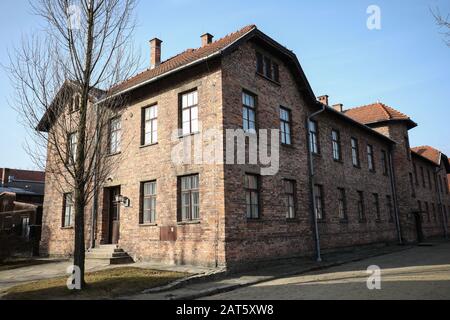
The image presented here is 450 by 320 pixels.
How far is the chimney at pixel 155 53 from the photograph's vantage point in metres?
18.3

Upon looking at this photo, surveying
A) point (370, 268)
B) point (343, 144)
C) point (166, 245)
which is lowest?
point (370, 268)

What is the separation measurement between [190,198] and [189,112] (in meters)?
3.14

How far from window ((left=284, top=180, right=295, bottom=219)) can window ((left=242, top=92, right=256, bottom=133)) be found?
2.87 m

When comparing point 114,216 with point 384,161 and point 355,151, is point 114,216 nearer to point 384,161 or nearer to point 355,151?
point 355,151

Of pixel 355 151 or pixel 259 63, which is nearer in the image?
pixel 259 63

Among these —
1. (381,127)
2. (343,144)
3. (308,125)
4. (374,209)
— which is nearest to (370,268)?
(308,125)

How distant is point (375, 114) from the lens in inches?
1089

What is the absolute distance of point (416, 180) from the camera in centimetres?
3017

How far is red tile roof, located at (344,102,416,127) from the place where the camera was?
26773 mm

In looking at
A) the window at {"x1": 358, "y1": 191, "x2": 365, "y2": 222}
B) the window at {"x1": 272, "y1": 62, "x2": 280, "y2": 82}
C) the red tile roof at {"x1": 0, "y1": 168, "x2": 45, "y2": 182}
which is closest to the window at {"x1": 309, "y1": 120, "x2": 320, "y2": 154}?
the window at {"x1": 272, "y1": 62, "x2": 280, "y2": 82}

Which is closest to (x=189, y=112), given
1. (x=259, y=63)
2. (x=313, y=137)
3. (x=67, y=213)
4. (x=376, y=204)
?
(x=259, y=63)

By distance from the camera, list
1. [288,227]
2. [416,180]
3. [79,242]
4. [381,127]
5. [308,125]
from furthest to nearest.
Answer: [416,180]
[381,127]
[308,125]
[288,227]
[79,242]
